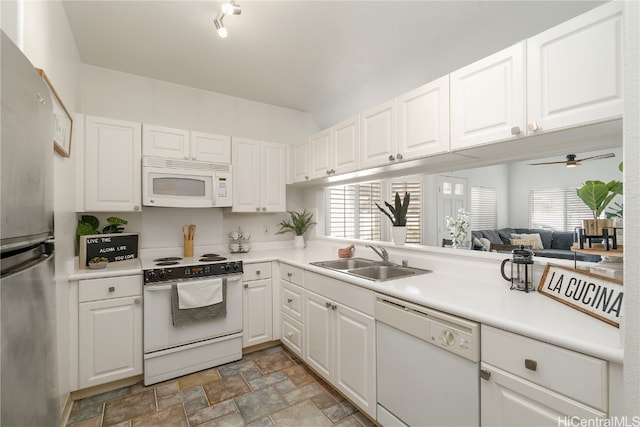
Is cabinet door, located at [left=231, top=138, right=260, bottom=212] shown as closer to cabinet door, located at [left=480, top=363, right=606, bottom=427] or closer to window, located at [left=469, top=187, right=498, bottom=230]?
window, located at [left=469, top=187, right=498, bottom=230]

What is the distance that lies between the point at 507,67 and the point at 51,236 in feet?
6.81

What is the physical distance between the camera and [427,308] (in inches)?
55.7

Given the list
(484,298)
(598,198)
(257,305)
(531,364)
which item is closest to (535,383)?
(531,364)

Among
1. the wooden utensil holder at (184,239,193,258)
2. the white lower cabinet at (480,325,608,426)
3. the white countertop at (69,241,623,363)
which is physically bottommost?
the white lower cabinet at (480,325,608,426)

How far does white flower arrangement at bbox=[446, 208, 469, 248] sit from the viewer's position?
2.20 metres

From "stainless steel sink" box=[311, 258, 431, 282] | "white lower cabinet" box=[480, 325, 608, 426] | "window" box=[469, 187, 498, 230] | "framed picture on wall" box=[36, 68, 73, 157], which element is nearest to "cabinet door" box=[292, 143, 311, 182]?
"stainless steel sink" box=[311, 258, 431, 282]

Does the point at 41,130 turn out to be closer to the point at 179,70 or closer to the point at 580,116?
the point at 580,116

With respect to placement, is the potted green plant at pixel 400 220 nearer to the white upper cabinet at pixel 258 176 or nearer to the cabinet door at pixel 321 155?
the cabinet door at pixel 321 155

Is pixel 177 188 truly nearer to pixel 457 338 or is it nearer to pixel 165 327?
pixel 165 327

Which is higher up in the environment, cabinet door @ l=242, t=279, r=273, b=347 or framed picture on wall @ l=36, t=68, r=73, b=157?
framed picture on wall @ l=36, t=68, r=73, b=157

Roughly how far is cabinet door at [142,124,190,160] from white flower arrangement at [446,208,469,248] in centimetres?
248

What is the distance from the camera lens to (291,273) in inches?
104

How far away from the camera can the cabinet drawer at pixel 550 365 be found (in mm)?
905

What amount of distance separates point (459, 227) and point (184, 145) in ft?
8.48
